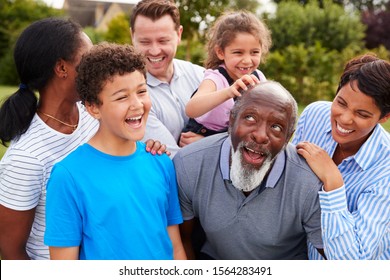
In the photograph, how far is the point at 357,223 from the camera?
110 inches

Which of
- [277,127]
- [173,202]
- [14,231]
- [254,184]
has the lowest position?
[14,231]

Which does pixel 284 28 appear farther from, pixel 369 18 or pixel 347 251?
pixel 347 251

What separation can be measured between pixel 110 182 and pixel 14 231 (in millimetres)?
822

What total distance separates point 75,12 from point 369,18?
928 inches

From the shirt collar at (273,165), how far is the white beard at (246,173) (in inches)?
2.1

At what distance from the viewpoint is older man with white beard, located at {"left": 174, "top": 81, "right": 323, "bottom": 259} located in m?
2.71

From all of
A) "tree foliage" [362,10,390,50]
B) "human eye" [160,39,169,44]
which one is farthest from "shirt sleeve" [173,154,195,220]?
"tree foliage" [362,10,390,50]

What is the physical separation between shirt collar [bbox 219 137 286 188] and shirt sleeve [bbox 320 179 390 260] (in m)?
0.27

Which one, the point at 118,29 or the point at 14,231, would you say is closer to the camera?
the point at 14,231

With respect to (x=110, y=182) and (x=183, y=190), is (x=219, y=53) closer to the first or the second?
(x=183, y=190)

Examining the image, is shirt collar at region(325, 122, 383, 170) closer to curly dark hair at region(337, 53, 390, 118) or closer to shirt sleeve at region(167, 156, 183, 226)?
curly dark hair at region(337, 53, 390, 118)

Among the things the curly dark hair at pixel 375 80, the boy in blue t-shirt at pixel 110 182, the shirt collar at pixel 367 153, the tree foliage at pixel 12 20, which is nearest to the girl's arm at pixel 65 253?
the boy in blue t-shirt at pixel 110 182

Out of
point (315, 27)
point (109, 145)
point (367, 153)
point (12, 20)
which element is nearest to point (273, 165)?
point (367, 153)
